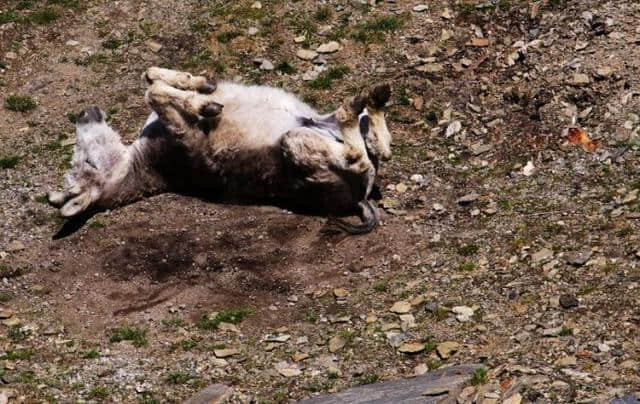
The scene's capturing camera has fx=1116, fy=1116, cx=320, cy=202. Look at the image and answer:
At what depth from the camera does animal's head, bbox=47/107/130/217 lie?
42.2ft

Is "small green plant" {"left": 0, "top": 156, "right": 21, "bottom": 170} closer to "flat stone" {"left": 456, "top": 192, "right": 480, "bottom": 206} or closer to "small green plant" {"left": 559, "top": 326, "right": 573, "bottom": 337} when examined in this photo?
"flat stone" {"left": 456, "top": 192, "right": 480, "bottom": 206}

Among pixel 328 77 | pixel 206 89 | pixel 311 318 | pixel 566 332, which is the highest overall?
pixel 206 89

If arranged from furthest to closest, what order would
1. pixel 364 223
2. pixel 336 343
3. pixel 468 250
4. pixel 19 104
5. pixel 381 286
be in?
pixel 19 104 → pixel 364 223 → pixel 468 250 → pixel 381 286 → pixel 336 343

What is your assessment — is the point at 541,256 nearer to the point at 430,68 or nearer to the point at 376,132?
the point at 376,132

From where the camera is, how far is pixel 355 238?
40.2 feet

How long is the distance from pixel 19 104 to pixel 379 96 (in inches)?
219

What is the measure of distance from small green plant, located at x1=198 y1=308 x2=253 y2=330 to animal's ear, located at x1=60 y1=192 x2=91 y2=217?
2.51 metres

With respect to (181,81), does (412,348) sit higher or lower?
lower

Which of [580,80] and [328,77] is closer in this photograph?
[580,80]

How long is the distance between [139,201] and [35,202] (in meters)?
1.33

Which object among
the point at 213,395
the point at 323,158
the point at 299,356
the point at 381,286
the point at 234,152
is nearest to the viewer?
the point at 213,395

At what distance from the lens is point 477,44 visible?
15.0 meters

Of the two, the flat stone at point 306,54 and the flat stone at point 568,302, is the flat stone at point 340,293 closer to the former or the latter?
the flat stone at point 568,302

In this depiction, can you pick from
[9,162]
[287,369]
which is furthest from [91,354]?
[9,162]
